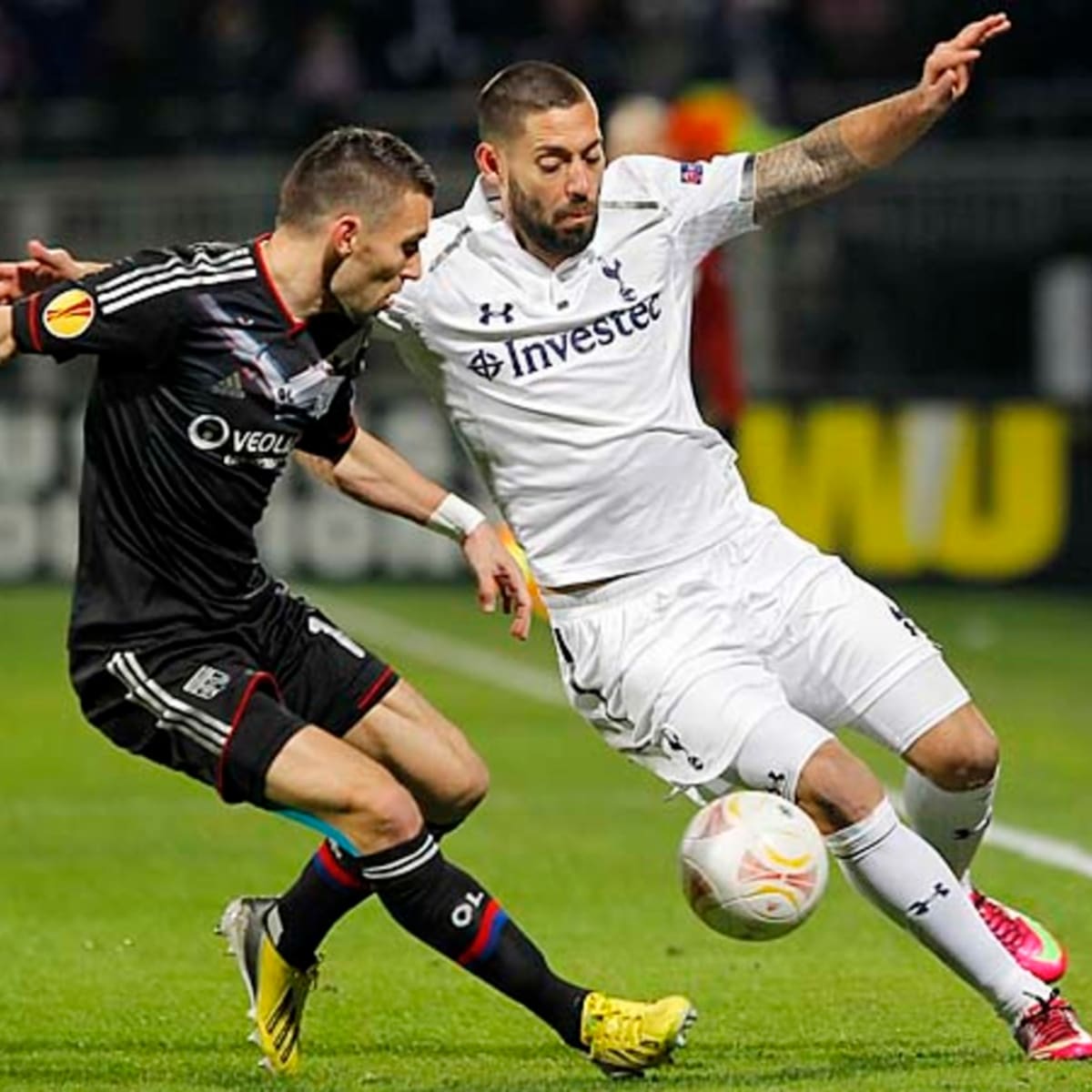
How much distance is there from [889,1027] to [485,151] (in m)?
2.35

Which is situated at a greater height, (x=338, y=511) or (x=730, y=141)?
(x=730, y=141)

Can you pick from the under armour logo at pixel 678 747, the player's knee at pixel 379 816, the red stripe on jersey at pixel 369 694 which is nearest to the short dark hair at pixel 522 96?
the red stripe on jersey at pixel 369 694

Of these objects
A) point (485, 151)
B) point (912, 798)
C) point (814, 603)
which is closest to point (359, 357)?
point (485, 151)

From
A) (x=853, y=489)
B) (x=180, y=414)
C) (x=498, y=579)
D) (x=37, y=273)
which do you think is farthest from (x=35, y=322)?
(x=853, y=489)

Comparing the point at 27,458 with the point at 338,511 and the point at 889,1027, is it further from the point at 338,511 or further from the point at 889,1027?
the point at 889,1027

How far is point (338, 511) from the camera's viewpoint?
816 inches

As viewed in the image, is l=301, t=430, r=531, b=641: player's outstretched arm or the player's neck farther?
l=301, t=430, r=531, b=641: player's outstretched arm

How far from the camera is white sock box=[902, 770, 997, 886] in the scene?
7.94 m

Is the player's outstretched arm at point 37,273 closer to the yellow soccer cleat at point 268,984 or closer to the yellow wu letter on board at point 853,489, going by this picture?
the yellow soccer cleat at point 268,984

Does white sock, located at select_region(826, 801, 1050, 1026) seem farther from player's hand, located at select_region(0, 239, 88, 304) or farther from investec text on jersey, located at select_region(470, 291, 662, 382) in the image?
player's hand, located at select_region(0, 239, 88, 304)

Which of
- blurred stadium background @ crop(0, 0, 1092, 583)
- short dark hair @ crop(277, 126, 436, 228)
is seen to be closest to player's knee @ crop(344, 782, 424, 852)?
short dark hair @ crop(277, 126, 436, 228)

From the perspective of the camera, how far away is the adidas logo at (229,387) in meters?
7.30

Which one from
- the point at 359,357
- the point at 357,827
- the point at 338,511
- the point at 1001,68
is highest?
the point at 359,357

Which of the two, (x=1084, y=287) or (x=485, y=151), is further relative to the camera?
(x=1084, y=287)
